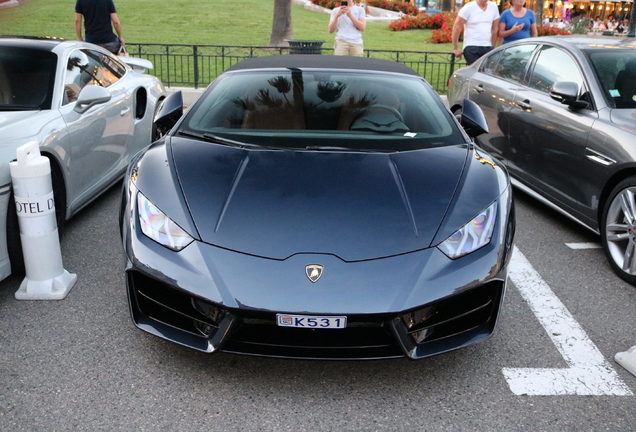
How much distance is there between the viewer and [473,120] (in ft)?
13.7

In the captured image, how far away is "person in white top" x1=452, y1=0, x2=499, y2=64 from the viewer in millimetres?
8633

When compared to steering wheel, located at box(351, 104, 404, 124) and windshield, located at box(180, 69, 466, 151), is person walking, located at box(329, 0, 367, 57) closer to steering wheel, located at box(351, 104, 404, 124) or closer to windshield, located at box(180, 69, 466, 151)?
windshield, located at box(180, 69, 466, 151)

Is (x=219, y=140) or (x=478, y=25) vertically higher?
(x=478, y=25)

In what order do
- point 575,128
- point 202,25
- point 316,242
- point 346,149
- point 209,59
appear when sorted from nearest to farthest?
point 316,242, point 346,149, point 575,128, point 209,59, point 202,25

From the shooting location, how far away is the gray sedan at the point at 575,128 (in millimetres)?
4191

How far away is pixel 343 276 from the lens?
8.56ft

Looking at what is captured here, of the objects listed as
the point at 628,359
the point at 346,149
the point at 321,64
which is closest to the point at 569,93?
the point at 321,64

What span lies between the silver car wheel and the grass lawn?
17802 millimetres

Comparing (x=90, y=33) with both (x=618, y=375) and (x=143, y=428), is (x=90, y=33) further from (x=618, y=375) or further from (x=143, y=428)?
(x=618, y=375)

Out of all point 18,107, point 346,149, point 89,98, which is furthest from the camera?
point 89,98

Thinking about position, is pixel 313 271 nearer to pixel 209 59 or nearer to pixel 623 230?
pixel 623 230

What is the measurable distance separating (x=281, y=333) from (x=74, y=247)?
2435 millimetres

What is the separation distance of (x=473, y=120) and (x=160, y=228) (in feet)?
7.55

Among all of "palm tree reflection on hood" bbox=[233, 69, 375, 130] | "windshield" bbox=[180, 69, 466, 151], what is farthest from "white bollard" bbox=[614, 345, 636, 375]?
"palm tree reflection on hood" bbox=[233, 69, 375, 130]
